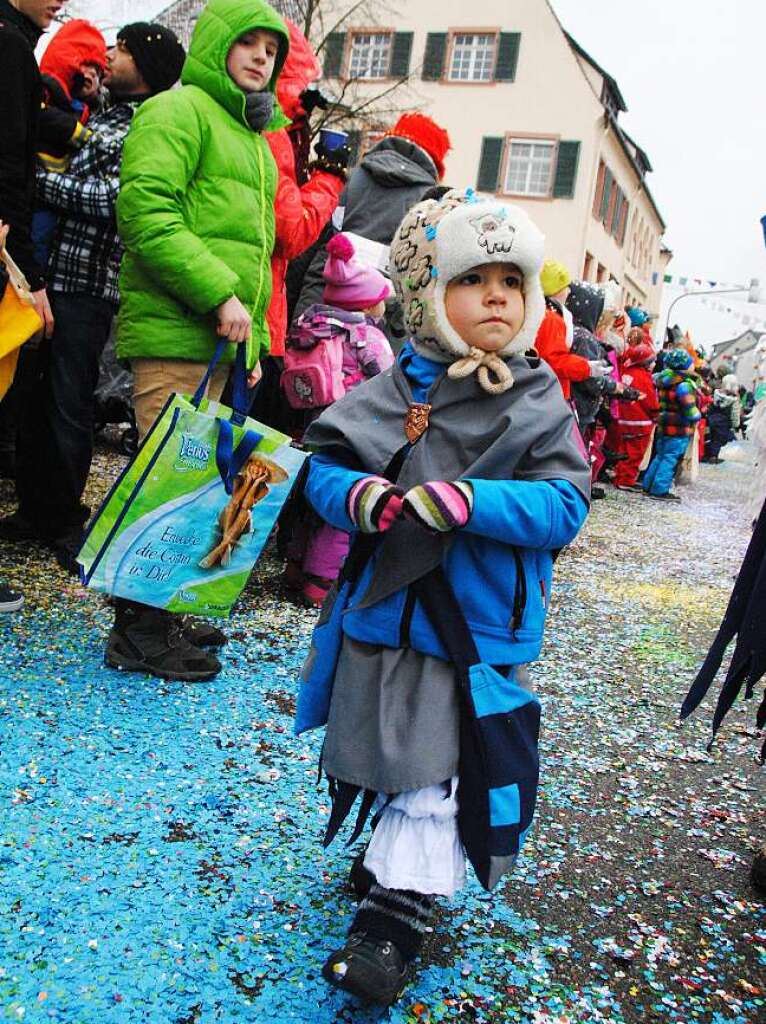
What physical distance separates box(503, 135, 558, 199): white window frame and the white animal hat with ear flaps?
22922 mm

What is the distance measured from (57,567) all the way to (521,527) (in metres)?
2.82

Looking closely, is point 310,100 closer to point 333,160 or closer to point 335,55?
point 333,160

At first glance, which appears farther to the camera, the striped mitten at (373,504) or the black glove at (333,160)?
the black glove at (333,160)

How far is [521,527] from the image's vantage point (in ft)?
5.52

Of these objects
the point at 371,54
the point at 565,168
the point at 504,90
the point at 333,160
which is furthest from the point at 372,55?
the point at 333,160

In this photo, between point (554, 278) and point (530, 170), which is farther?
point (530, 170)

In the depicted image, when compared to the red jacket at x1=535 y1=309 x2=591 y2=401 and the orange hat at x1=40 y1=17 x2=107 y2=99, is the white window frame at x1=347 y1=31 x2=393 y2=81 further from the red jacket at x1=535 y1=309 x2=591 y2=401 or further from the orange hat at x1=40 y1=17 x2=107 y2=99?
the orange hat at x1=40 y1=17 x2=107 y2=99

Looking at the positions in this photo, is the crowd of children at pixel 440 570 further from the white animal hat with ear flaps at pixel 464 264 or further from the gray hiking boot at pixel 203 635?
the gray hiking boot at pixel 203 635

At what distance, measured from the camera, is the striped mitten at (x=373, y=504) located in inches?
65.9

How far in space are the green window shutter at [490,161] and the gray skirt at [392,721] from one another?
2342 centimetres

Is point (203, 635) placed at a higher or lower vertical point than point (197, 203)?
lower

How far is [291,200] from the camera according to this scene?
3514 mm

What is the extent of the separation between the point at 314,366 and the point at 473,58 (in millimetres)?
22853

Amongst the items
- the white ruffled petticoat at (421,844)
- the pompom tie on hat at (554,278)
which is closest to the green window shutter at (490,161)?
the pompom tie on hat at (554,278)
